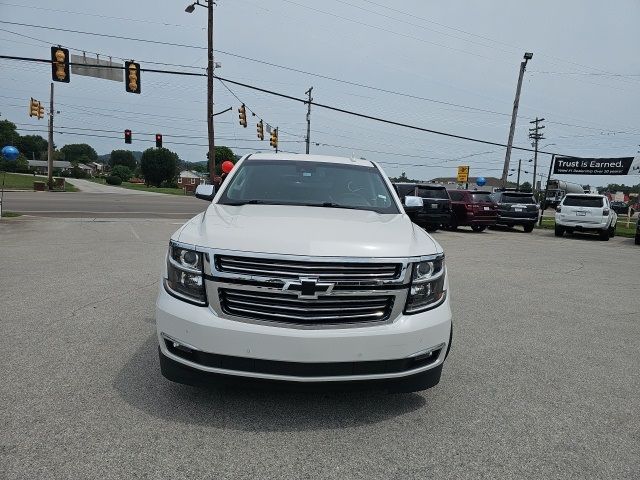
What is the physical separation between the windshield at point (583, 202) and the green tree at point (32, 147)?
16978cm

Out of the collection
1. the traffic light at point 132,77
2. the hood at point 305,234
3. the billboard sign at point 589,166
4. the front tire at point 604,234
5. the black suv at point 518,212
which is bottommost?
the front tire at point 604,234

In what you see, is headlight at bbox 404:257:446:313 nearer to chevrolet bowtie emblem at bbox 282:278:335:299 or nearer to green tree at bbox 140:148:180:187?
chevrolet bowtie emblem at bbox 282:278:335:299

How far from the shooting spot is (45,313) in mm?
5141

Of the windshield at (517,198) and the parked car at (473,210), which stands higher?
the windshield at (517,198)

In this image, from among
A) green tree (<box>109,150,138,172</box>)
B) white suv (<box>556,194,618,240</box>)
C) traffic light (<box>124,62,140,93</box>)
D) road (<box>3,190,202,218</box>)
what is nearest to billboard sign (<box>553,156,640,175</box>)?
white suv (<box>556,194,618,240</box>)

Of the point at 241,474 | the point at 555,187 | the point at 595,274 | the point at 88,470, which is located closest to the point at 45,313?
the point at 88,470

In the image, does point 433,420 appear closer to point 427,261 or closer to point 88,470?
point 427,261

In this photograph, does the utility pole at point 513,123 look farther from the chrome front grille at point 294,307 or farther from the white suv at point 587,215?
the chrome front grille at point 294,307

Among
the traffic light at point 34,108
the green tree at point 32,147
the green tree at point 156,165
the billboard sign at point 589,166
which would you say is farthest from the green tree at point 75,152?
the billboard sign at point 589,166

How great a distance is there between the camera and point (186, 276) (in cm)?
290

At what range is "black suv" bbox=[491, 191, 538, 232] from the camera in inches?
783

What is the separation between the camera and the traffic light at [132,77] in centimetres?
2020

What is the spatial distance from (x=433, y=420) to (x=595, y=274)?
25.7ft

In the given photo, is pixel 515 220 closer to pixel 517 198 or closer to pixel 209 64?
pixel 517 198
